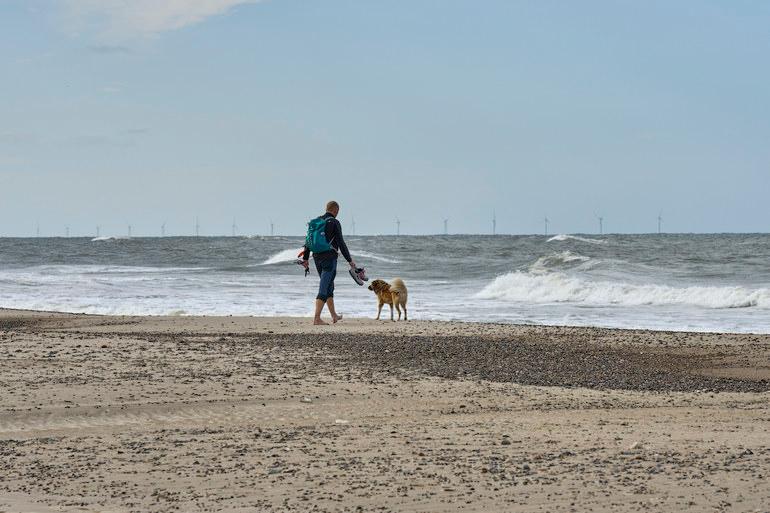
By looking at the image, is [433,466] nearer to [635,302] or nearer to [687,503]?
[687,503]

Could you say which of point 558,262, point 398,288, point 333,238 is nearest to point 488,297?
point 398,288

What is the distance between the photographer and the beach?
5375 millimetres

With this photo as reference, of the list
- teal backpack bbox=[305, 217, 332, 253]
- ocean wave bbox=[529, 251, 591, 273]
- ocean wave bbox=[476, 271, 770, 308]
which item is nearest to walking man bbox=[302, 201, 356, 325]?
teal backpack bbox=[305, 217, 332, 253]

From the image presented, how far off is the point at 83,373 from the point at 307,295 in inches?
615

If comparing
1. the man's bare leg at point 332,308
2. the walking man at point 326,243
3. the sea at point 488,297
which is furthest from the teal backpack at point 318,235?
the sea at point 488,297

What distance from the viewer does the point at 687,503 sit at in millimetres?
5098

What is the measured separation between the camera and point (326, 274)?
15.5 metres

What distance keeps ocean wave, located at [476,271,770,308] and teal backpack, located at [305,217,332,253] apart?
10.8 meters

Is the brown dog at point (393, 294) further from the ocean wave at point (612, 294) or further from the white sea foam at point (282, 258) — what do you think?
the white sea foam at point (282, 258)

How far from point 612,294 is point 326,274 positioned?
12.2 metres

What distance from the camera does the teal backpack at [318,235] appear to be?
15141 mm

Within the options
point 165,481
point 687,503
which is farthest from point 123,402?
point 687,503

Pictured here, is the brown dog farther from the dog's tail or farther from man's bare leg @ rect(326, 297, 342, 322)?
man's bare leg @ rect(326, 297, 342, 322)

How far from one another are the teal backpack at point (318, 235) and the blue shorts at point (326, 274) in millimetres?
198
